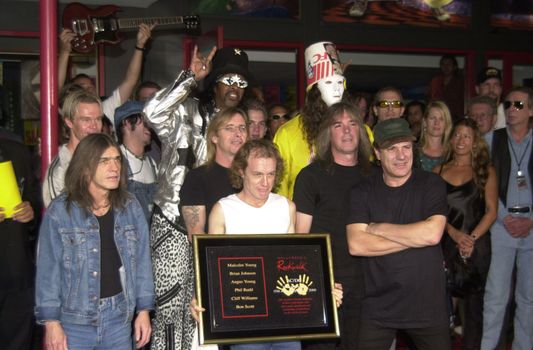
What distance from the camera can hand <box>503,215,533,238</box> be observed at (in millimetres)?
6234

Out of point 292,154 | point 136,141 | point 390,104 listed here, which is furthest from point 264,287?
point 390,104

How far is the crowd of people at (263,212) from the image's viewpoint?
13.6 feet

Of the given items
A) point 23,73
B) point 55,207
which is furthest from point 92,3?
point 55,207

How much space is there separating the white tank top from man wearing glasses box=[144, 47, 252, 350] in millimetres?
805

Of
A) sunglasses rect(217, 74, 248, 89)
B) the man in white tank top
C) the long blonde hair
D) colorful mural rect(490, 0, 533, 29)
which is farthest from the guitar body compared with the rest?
colorful mural rect(490, 0, 533, 29)

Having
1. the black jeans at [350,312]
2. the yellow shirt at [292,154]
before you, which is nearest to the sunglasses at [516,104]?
the yellow shirt at [292,154]

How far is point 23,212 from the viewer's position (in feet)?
16.0

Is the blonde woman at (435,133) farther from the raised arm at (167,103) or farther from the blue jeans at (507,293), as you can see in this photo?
the raised arm at (167,103)

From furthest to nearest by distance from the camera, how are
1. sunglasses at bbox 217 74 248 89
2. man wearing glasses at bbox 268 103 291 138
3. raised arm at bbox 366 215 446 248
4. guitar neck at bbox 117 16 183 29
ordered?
guitar neck at bbox 117 16 183 29 → man wearing glasses at bbox 268 103 291 138 → sunglasses at bbox 217 74 248 89 → raised arm at bbox 366 215 446 248

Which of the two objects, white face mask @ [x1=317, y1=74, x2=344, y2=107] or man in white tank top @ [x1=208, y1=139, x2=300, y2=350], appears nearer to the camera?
man in white tank top @ [x1=208, y1=139, x2=300, y2=350]

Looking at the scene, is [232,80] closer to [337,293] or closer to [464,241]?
[337,293]

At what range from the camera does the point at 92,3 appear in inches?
362

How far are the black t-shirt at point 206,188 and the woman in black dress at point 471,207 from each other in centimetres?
234

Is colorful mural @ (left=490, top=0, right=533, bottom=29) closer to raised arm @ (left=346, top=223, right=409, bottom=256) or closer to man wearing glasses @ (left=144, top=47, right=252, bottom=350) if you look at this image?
man wearing glasses @ (left=144, top=47, right=252, bottom=350)
